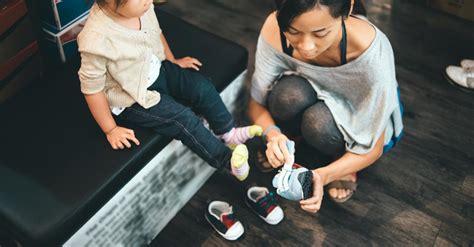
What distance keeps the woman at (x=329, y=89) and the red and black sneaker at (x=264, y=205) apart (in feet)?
0.72

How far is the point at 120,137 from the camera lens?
4.17 ft

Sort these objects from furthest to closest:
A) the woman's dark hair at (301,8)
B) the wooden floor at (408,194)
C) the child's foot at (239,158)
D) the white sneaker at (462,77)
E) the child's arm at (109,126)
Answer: the white sneaker at (462,77)
the wooden floor at (408,194)
the child's foot at (239,158)
the child's arm at (109,126)
the woman's dark hair at (301,8)

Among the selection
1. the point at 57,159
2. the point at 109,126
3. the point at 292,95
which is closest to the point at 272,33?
the point at 292,95

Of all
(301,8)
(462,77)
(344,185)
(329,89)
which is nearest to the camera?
(301,8)

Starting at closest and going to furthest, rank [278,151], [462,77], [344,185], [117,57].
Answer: [117,57] → [278,151] → [344,185] → [462,77]

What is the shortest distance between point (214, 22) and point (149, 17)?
102 cm

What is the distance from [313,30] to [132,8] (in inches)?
18.2

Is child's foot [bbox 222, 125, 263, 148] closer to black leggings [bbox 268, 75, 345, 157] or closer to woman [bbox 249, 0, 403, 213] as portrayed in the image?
woman [bbox 249, 0, 403, 213]

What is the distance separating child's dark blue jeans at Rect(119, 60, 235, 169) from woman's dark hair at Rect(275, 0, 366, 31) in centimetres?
37

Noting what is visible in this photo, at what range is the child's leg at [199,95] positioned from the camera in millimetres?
1406

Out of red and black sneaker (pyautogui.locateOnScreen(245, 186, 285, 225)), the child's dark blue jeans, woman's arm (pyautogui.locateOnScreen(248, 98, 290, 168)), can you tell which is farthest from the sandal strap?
the child's dark blue jeans

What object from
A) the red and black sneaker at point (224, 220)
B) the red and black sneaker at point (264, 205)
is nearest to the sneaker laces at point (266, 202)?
the red and black sneaker at point (264, 205)

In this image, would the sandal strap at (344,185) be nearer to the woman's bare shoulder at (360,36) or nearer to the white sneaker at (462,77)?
the woman's bare shoulder at (360,36)

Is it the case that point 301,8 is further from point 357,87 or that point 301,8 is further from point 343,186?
point 343,186
